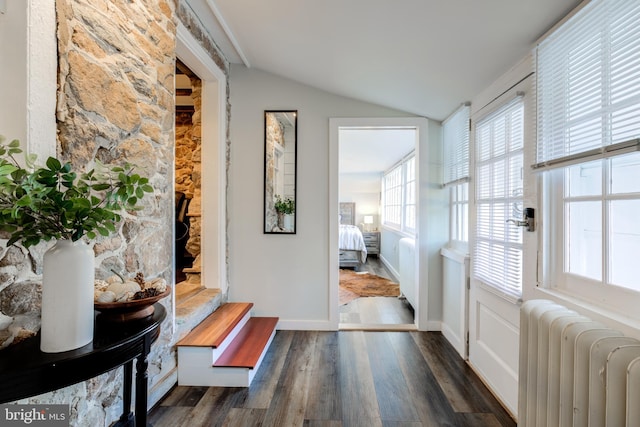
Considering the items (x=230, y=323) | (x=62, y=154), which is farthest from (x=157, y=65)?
(x=230, y=323)

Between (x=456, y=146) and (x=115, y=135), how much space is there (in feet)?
8.37

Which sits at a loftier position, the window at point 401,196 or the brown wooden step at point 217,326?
the window at point 401,196

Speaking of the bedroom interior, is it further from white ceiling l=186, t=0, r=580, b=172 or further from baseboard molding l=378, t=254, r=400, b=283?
white ceiling l=186, t=0, r=580, b=172

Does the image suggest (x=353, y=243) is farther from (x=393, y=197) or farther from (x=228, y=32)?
(x=228, y=32)

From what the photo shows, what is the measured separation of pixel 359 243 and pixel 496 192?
4.10m

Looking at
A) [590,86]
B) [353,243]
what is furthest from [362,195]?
[590,86]

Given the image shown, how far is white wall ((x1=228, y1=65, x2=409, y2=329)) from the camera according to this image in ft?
9.25

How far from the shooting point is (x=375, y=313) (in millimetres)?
3324

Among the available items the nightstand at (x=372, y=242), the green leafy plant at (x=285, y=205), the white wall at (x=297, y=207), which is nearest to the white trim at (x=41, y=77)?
the white wall at (x=297, y=207)

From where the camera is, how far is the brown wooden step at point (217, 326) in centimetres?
197

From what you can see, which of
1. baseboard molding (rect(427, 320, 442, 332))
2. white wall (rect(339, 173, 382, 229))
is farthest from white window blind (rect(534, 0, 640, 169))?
white wall (rect(339, 173, 382, 229))

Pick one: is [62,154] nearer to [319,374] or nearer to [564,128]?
[319,374]

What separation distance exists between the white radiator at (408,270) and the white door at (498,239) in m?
0.94

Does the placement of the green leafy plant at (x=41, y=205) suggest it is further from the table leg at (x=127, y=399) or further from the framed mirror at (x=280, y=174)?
the framed mirror at (x=280, y=174)
